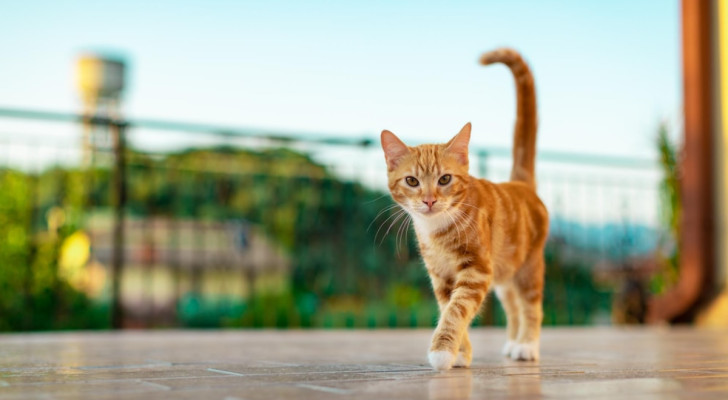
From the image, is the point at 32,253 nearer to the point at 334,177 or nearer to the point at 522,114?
the point at 334,177

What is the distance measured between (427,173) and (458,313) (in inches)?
15.1

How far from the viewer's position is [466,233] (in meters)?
1.94

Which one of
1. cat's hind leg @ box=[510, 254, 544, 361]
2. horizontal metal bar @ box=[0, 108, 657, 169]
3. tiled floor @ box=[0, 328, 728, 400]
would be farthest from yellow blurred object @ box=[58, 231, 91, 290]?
cat's hind leg @ box=[510, 254, 544, 361]

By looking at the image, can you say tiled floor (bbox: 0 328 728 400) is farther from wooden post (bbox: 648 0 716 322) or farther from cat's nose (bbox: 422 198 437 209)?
wooden post (bbox: 648 0 716 322)

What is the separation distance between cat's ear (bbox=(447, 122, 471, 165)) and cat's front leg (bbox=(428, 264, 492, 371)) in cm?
32

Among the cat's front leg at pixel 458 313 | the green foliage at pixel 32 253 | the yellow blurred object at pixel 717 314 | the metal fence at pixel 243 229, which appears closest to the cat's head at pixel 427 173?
the cat's front leg at pixel 458 313

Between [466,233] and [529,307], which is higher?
[466,233]

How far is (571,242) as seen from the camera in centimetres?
591

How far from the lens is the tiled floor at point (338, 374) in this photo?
4.24 feet

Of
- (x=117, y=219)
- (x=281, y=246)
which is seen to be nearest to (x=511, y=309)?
(x=117, y=219)

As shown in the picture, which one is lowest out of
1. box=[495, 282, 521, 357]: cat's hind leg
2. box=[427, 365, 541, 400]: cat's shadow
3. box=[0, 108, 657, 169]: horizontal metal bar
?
box=[427, 365, 541, 400]: cat's shadow

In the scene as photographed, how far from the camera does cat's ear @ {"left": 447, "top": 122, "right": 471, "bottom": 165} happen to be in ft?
6.57

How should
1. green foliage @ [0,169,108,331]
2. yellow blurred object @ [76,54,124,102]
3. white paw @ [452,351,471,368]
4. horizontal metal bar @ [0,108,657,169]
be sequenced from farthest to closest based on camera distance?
yellow blurred object @ [76,54,124,102]
green foliage @ [0,169,108,331]
horizontal metal bar @ [0,108,657,169]
white paw @ [452,351,471,368]

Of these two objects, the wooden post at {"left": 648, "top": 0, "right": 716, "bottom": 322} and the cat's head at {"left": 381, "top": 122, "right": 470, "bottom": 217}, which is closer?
the cat's head at {"left": 381, "top": 122, "right": 470, "bottom": 217}
